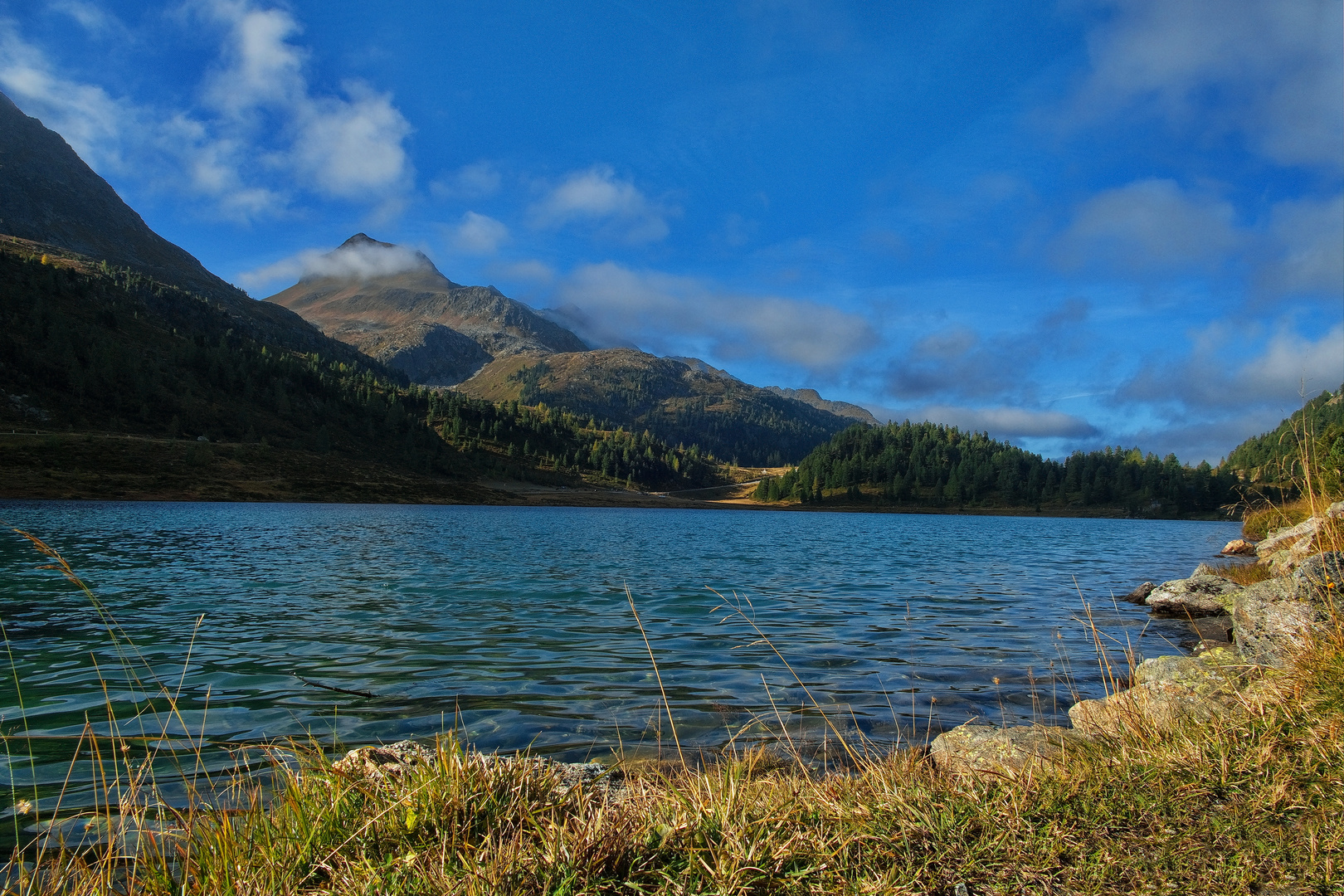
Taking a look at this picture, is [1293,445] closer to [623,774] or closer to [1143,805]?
[1143,805]

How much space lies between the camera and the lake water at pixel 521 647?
9.75m

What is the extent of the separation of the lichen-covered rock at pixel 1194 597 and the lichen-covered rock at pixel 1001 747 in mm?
16624

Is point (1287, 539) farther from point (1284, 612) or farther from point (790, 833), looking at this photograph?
point (790, 833)

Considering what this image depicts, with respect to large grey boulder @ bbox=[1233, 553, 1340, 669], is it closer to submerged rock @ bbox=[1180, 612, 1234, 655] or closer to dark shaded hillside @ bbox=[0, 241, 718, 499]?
submerged rock @ bbox=[1180, 612, 1234, 655]

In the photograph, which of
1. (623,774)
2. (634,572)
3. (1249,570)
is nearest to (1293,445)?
(623,774)

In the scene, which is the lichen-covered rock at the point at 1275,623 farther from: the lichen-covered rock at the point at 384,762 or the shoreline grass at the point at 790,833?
the lichen-covered rock at the point at 384,762

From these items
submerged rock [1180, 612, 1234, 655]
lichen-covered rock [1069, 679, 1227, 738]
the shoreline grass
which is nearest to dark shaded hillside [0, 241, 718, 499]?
the shoreline grass

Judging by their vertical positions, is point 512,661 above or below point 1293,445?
below

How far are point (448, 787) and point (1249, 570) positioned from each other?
96.8 ft

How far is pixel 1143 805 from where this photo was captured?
14.3 feet

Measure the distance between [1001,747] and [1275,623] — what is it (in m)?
4.08

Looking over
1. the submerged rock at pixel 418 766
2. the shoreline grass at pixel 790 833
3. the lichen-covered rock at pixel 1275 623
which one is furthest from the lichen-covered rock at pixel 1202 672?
the submerged rock at pixel 418 766

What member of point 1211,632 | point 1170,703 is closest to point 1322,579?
point 1170,703

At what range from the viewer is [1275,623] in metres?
8.06
